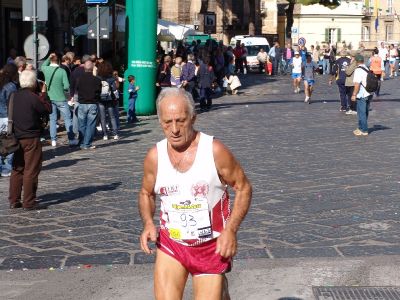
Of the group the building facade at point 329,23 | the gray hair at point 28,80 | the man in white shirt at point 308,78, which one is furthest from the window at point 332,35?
the gray hair at point 28,80

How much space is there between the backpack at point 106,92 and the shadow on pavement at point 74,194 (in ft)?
17.5

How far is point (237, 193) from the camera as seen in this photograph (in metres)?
5.07

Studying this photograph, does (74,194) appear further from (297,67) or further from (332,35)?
(332,35)

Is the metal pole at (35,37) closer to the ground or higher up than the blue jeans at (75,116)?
higher up

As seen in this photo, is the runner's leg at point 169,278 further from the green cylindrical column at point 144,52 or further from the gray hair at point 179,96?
the green cylindrical column at point 144,52

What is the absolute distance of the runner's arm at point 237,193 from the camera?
4848mm

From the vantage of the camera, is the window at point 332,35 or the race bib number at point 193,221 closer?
the race bib number at point 193,221

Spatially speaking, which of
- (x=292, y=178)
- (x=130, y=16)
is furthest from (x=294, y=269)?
(x=130, y=16)

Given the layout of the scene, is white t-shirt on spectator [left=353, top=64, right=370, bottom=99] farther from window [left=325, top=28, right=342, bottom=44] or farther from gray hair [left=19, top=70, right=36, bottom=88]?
window [left=325, top=28, right=342, bottom=44]

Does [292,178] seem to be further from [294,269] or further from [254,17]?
[254,17]

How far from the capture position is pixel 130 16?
23.2 m

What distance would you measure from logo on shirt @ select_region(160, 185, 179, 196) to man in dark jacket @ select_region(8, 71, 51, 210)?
5.59 metres

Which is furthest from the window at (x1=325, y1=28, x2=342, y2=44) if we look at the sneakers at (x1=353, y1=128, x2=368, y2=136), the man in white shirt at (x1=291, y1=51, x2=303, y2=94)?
the sneakers at (x1=353, y1=128, x2=368, y2=136)

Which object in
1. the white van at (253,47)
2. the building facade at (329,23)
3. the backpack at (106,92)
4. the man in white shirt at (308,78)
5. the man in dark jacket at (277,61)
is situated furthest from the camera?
the building facade at (329,23)
